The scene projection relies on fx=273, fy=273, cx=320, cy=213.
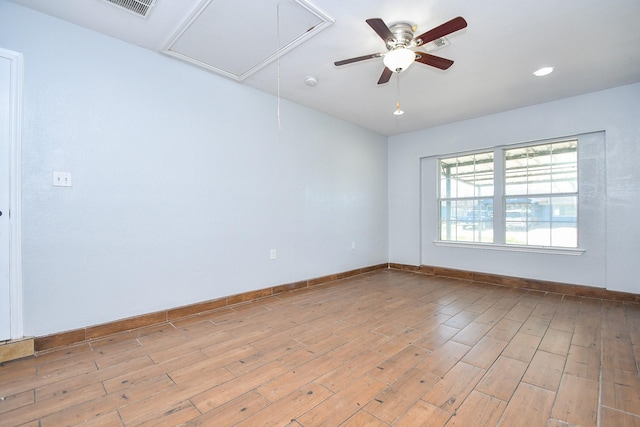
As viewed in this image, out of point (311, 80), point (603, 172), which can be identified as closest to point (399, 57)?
point (311, 80)

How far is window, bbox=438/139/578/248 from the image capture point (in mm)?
3904

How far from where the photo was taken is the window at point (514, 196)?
154 inches

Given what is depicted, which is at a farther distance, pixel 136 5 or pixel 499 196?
pixel 499 196

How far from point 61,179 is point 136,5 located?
1488mm

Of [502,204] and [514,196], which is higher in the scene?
[514,196]

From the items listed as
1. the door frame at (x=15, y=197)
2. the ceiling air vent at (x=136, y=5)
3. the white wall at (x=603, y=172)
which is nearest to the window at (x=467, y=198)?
the white wall at (x=603, y=172)

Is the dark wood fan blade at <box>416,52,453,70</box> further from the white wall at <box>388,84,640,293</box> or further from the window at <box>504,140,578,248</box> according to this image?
the window at <box>504,140,578,248</box>

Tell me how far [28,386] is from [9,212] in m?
1.24

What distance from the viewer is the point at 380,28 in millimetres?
1914

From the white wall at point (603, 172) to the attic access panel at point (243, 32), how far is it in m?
3.43

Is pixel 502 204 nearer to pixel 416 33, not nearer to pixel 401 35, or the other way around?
pixel 416 33

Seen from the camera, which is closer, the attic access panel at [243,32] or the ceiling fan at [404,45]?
the ceiling fan at [404,45]

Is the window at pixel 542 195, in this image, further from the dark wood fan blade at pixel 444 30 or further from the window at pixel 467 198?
the dark wood fan blade at pixel 444 30

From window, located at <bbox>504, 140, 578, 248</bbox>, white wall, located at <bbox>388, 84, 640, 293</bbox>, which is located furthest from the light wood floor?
window, located at <bbox>504, 140, 578, 248</bbox>
